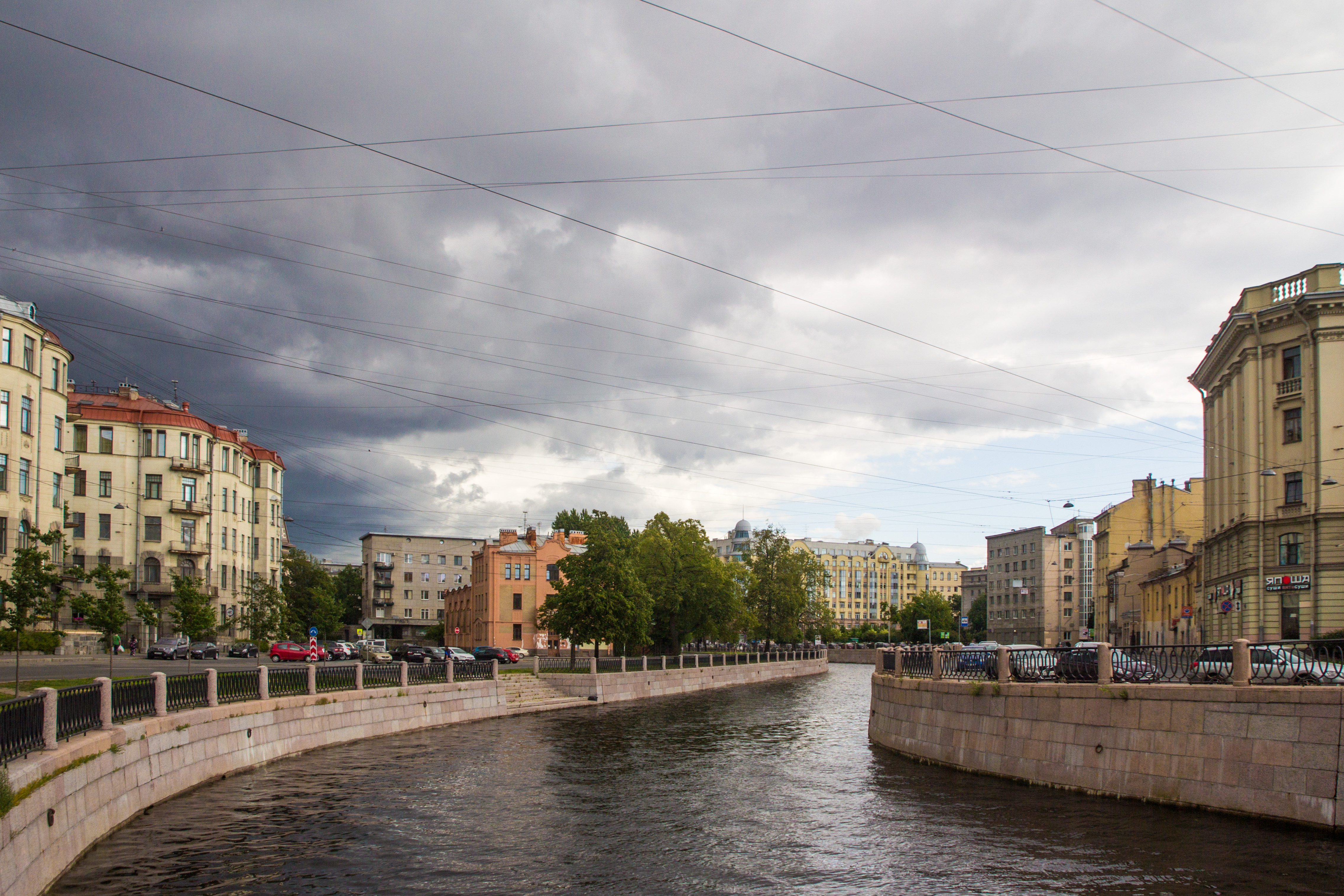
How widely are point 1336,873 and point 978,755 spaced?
396 inches

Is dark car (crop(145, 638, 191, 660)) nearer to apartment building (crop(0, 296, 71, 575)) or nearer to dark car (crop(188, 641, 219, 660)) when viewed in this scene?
dark car (crop(188, 641, 219, 660))

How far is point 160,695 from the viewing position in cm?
1995

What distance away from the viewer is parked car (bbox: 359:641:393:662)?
61069 millimetres

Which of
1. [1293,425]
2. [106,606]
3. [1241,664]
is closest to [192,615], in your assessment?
[106,606]

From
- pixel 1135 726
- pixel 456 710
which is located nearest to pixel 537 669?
pixel 456 710

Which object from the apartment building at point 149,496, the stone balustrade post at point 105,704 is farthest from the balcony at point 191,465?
the stone balustrade post at point 105,704

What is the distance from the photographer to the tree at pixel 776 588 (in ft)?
320

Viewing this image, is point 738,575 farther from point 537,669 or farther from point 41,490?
point 41,490

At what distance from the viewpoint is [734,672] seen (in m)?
71.1

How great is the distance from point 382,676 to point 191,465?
140 ft

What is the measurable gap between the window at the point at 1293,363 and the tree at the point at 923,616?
105572mm

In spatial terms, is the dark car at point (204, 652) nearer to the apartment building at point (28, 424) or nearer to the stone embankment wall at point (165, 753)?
the apartment building at point (28, 424)

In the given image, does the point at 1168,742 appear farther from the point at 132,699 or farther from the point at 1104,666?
the point at 132,699

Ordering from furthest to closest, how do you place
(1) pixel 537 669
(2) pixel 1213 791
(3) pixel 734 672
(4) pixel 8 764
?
(3) pixel 734 672, (1) pixel 537 669, (2) pixel 1213 791, (4) pixel 8 764
